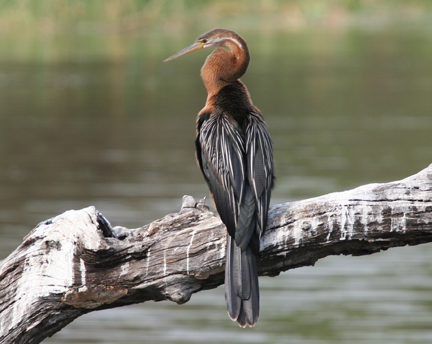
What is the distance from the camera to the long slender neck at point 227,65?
13.1 feet

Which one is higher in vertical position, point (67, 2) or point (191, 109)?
point (67, 2)

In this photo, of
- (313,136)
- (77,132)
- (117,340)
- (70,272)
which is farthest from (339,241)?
(77,132)

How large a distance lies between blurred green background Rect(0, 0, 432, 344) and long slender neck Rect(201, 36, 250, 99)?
3206mm

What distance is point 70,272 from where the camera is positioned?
322cm

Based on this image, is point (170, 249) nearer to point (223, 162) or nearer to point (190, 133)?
point (223, 162)

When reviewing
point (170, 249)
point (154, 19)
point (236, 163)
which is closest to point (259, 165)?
point (236, 163)

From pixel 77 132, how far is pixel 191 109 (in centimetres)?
316

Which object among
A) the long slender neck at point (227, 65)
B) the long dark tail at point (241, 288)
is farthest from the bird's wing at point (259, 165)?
the long slender neck at point (227, 65)

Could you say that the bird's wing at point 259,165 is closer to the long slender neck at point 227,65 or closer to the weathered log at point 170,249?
the weathered log at point 170,249

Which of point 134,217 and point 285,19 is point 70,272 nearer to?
point 134,217

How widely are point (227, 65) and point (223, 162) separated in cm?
73

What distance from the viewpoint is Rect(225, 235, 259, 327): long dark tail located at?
10.1 feet

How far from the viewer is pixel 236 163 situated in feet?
11.4

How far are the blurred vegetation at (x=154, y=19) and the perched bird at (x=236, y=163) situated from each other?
22.9 m
